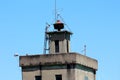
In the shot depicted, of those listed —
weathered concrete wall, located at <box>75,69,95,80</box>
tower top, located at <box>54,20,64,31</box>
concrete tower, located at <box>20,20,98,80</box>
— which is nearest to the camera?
concrete tower, located at <box>20,20,98,80</box>

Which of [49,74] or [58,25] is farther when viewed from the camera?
[58,25]

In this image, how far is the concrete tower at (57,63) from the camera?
53.3 meters

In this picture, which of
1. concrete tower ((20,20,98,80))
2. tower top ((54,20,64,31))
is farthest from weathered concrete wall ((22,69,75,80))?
tower top ((54,20,64,31))

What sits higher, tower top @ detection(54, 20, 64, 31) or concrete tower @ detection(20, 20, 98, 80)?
tower top @ detection(54, 20, 64, 31)

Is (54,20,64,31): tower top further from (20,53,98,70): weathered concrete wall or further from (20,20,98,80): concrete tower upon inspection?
(20,53,98,70): weathered concrete wall

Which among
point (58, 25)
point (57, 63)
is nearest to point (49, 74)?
point (57, 63)

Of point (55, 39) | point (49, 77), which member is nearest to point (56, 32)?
point (55, 39)

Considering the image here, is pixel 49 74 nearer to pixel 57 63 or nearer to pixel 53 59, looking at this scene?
pixel 57 63

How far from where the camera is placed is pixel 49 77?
53625 mm

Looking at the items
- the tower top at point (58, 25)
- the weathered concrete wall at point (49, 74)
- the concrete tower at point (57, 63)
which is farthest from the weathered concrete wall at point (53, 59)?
the tower top at point (58, 25)

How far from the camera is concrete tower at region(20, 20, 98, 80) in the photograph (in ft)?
175

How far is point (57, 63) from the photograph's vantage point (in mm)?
53531

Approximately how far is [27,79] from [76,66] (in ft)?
15.1

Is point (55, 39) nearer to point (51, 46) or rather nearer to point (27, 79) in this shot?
point (51, 46)
